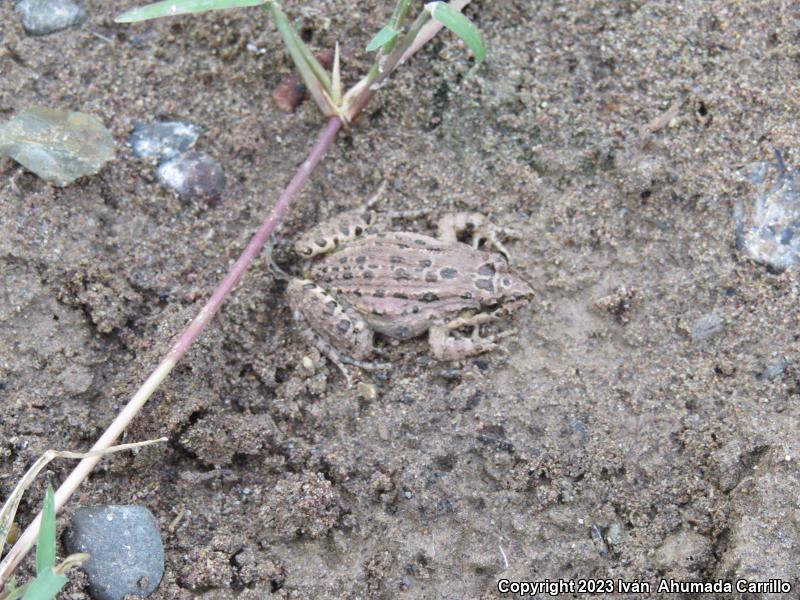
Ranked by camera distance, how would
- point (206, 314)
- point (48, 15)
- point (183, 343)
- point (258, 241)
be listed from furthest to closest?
point (48, 15) → point (258, 241) → point (206, 314) → point (183, 343)

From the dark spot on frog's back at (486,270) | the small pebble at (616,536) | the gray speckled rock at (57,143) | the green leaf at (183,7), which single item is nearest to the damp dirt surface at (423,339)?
the small pebble at (616,536)

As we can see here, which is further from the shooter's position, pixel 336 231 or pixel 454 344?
pixel 336 231

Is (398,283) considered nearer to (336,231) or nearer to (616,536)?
(336,231)

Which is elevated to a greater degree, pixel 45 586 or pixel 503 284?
pixel 45 586

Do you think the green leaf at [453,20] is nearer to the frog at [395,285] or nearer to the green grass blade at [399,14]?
the green grass blade at [399,14]

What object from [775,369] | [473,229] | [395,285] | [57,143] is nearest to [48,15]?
[57,143]

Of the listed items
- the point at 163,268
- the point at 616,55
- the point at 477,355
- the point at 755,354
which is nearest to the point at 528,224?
the point at 477,355

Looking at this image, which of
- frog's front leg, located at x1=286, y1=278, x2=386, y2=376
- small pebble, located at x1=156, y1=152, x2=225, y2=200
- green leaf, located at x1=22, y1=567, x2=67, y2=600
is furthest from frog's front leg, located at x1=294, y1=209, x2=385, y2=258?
green leaf, located at x1=22, y1=567, x2=67, y2=600

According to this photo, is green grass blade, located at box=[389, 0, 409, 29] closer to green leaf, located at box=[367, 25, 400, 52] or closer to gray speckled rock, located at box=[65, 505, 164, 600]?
green leaf, located at box=[367, 25, 400, 52]
